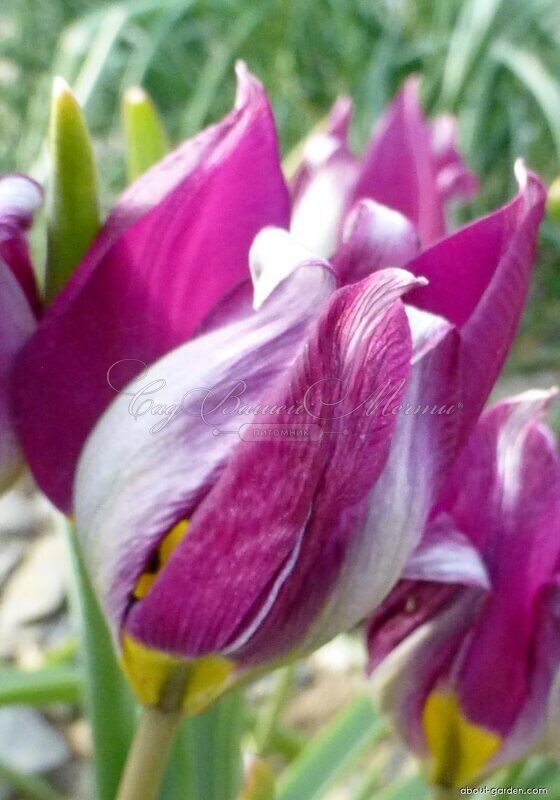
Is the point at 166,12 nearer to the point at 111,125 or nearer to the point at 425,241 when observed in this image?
the point at 111,125

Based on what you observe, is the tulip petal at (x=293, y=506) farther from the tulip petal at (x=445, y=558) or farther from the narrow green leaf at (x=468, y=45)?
the narrow green leaf at (x=468, y=45)

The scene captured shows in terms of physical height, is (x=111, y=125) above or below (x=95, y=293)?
below

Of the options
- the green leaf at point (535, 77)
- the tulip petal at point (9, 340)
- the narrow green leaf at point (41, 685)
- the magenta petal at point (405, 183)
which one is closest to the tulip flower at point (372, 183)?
the magenta petal at point (405, 183)

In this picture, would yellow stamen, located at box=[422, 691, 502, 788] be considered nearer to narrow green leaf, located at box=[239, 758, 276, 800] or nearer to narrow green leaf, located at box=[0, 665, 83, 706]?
narrow green leaf, located at box=[239, 758, 276, 800]

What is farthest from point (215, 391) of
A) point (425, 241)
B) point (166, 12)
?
point (166, 12)

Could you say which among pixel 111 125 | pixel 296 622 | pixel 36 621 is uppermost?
pixel 296 622

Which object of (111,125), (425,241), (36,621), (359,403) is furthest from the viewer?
(111,125)

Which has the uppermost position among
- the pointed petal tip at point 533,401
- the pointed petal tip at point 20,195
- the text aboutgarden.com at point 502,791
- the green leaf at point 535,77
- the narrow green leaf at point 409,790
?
the pointed petal tip at point 20,195
